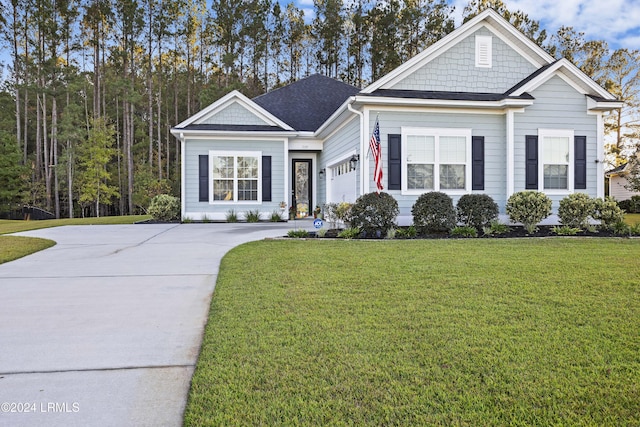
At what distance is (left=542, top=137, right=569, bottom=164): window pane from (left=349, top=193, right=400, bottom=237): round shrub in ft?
16.0

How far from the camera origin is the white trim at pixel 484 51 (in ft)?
37.9

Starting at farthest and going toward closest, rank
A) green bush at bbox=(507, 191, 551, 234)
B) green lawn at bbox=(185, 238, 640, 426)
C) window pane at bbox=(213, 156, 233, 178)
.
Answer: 1. window pane at bbox=(213, 156, 233, 178)
2. green bush at bbox=(507, 191, 551, 234)
3. green lawn at bbox=(185, 238, 640, 426)

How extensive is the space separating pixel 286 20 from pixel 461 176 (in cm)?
2289

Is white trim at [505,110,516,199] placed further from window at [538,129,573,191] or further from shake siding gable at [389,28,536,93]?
shake siding gable at [389,28,536,93]

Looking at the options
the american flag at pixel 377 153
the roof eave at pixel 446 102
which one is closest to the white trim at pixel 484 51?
the roof eave at pixel 446 102

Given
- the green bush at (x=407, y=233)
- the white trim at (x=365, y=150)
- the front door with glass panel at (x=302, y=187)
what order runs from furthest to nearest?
the front door with glass panel at (x=302, y=187) < the white trim at (x=365, y=150) < the green bush at (x=407, y=233)

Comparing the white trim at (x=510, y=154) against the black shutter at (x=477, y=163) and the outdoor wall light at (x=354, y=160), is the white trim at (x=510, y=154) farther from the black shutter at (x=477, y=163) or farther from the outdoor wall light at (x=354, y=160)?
the outdoor wall light at (x=354, y=160)

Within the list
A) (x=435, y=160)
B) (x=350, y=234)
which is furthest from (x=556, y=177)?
(x=350, y=234)

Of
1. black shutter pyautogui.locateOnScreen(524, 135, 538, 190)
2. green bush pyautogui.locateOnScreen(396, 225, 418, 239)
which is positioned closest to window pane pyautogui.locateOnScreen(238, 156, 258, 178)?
green bush pyautogui.locateOnScreen(396, 225, 418, 239)

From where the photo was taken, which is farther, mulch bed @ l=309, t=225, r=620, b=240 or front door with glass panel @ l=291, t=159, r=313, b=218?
front door with glass panel @ l=291, t=159, r=313, b=218

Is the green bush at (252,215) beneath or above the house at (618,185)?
beneath

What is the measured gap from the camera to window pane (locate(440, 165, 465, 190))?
11.0 metres

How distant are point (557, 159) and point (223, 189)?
10241 millimetres

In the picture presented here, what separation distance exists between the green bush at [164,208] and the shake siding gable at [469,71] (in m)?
8.33
